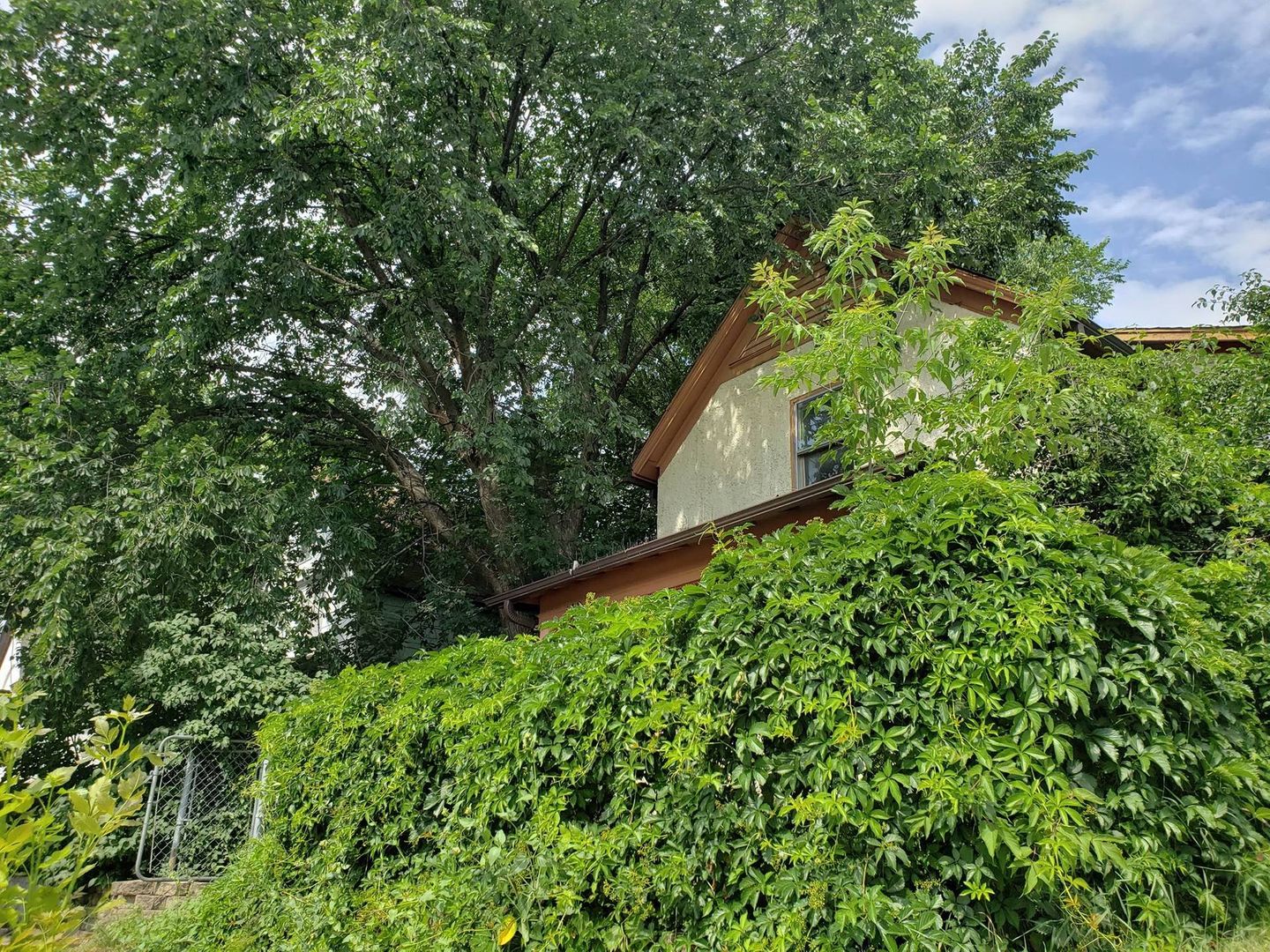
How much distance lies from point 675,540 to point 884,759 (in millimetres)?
6435

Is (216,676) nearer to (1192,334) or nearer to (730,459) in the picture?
(730,459)

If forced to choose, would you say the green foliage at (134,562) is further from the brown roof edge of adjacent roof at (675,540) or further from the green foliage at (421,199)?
the brown roof edge of adjacent roof at (675,540)

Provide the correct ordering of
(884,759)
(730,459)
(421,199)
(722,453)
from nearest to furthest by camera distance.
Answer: (884,759)
(421,199)
(730,459)
(722,453)

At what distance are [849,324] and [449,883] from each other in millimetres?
4565

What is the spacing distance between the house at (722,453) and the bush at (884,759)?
188 inches

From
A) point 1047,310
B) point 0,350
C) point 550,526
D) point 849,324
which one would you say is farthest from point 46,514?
point 1047,310

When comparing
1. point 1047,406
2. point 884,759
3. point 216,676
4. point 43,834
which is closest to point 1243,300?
point 1047,406

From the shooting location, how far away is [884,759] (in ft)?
10.8

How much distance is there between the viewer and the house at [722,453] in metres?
9.74

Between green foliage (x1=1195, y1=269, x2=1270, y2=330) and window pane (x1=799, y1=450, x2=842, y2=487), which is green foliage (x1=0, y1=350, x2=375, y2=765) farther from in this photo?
green foliage (x1=1195, y1=269, x2=1270, y2=330)

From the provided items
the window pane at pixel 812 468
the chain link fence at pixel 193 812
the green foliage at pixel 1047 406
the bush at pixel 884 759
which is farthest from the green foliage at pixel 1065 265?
the chain link fence at pixel 193 812

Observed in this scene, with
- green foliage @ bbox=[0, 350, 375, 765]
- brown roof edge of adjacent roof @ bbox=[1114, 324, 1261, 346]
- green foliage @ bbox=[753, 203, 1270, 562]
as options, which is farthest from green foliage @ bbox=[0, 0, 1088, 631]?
green foliage @ bbox=[753, 203, 1270, 562]

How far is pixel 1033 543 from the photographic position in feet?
11.1

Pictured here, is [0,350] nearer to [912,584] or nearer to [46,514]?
[46,514]
